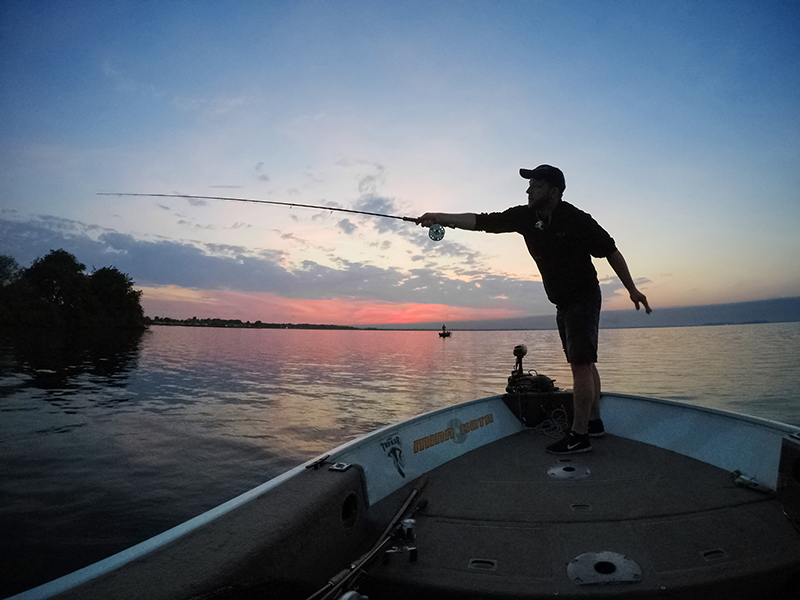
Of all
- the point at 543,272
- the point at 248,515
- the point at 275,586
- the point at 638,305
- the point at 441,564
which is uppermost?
the point at 543,272

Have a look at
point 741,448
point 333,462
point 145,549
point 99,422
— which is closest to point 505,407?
point 741,448

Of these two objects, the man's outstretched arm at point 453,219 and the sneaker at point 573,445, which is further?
the man's outstretched arm at point 453,219

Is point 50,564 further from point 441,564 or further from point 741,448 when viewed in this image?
point 741,448

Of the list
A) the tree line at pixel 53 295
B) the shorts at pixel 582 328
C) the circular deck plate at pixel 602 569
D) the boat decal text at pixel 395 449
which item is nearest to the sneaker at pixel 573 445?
the shorts at pixel 582 328

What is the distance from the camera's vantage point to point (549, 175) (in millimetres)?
3557

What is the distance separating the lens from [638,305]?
3.66 metres

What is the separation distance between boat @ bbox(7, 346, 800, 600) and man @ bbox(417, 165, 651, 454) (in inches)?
21.7

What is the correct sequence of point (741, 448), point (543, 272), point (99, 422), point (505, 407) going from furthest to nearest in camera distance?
point (99, 422)
point (505, 407)
point (543, 272)
point (741, 448)

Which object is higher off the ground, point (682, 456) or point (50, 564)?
point (682, 456)

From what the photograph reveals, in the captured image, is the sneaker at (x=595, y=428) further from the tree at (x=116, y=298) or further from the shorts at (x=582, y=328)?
the tree at (x=116, y=298)

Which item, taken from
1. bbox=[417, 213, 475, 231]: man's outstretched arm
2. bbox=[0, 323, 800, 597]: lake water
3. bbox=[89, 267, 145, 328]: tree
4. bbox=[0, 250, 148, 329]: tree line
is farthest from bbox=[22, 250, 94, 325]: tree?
bbox=[417, 213, 475, 231]: man's outstretched arm

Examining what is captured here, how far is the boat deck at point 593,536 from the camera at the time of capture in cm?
183

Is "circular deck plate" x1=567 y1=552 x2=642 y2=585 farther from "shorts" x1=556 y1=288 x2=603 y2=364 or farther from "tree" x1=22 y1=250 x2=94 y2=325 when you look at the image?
"tree" x1=22 y1=250 x2=94 y2=325

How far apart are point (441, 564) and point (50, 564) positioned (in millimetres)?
4613
